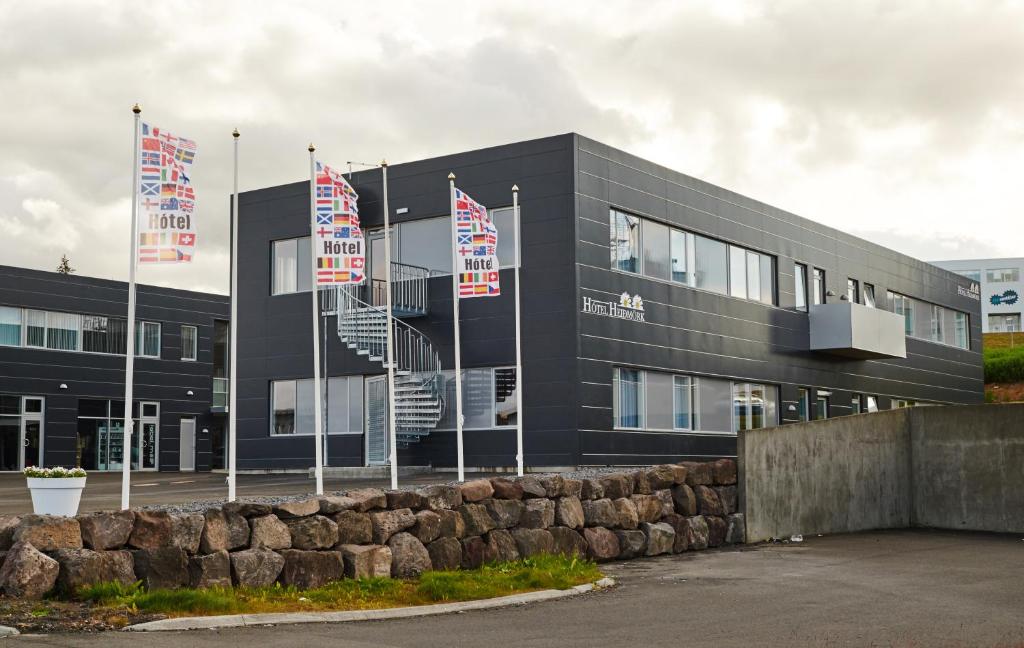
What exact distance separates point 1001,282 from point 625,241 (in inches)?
3550

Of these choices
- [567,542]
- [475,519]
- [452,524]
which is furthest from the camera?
[567,542]

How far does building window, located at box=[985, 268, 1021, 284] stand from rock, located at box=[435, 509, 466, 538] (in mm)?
104518

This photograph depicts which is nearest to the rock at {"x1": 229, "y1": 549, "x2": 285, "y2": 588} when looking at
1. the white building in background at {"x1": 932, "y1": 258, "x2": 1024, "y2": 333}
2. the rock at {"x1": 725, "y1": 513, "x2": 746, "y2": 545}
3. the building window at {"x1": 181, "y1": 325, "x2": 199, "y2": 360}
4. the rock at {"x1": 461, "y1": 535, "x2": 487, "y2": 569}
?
the rock at {"x1": 461, "y1": 535, "x2": 487, "y2": 569}

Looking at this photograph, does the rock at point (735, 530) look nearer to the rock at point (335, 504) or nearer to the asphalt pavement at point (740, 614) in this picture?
the asphalt pavement at point (740, 614)

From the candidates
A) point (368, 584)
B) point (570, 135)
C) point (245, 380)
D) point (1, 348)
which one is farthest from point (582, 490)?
point (1, 348)

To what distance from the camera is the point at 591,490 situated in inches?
725

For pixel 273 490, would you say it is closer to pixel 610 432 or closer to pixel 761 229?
pixel 610 432

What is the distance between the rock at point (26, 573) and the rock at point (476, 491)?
19.6 ft

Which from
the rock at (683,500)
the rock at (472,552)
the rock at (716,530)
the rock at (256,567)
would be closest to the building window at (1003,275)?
the rock at (716,530)

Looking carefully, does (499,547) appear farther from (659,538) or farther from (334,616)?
(334,616)

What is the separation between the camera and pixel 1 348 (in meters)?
43.9

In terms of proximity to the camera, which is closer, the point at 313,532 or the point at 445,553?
the point at 313,532

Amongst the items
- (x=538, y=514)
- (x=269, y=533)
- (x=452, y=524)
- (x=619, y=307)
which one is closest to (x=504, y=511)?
(x=538, y=514)

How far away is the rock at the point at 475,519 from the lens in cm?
1609
